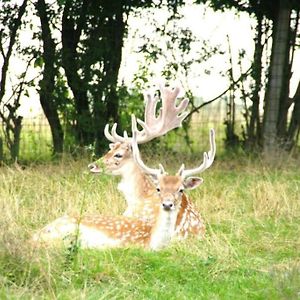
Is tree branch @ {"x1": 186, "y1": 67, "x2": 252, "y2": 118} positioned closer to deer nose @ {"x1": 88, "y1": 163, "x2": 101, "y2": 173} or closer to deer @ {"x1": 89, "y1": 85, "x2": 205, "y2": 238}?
deer @ {"x1": 89, "y1": 85, "x2": 205, "y2": 238}

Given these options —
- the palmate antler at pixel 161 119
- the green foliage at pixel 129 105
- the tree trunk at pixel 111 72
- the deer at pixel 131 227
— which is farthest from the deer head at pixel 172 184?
the green foliage at pixel 129 105

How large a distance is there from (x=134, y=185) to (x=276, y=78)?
15.2ft

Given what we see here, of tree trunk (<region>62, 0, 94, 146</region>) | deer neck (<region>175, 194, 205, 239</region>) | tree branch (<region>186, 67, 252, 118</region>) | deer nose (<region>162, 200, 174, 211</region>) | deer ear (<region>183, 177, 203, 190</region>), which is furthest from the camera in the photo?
tree branch (<region>186, 67, 252, 118</region>)

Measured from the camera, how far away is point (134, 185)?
891 cm

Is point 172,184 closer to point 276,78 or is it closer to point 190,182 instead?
point 190,182

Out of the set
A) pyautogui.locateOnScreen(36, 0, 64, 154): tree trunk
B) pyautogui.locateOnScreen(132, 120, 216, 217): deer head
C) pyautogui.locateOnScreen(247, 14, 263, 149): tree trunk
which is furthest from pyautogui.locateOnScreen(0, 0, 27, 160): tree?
pyautogui.locateOnScreen(132, 120, 216, 217): deer head

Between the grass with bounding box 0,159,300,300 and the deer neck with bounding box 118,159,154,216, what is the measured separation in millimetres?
244

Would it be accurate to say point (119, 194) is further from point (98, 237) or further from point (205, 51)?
point (205, 51)

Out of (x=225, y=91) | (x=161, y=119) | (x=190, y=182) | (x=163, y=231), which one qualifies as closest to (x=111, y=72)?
(x=225, y=91)

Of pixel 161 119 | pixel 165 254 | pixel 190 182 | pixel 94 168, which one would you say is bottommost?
pixel 165 254

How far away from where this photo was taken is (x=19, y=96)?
14305 millimetres

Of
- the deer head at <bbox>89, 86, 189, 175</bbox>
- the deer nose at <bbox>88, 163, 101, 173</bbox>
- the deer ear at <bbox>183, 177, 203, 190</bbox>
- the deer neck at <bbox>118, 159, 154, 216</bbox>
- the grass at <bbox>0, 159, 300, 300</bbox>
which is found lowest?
the grass at <bbox>0, 159, 300, 300</bbox>

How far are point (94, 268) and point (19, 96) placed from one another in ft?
26.7

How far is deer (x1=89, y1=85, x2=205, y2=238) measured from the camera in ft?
26.0
